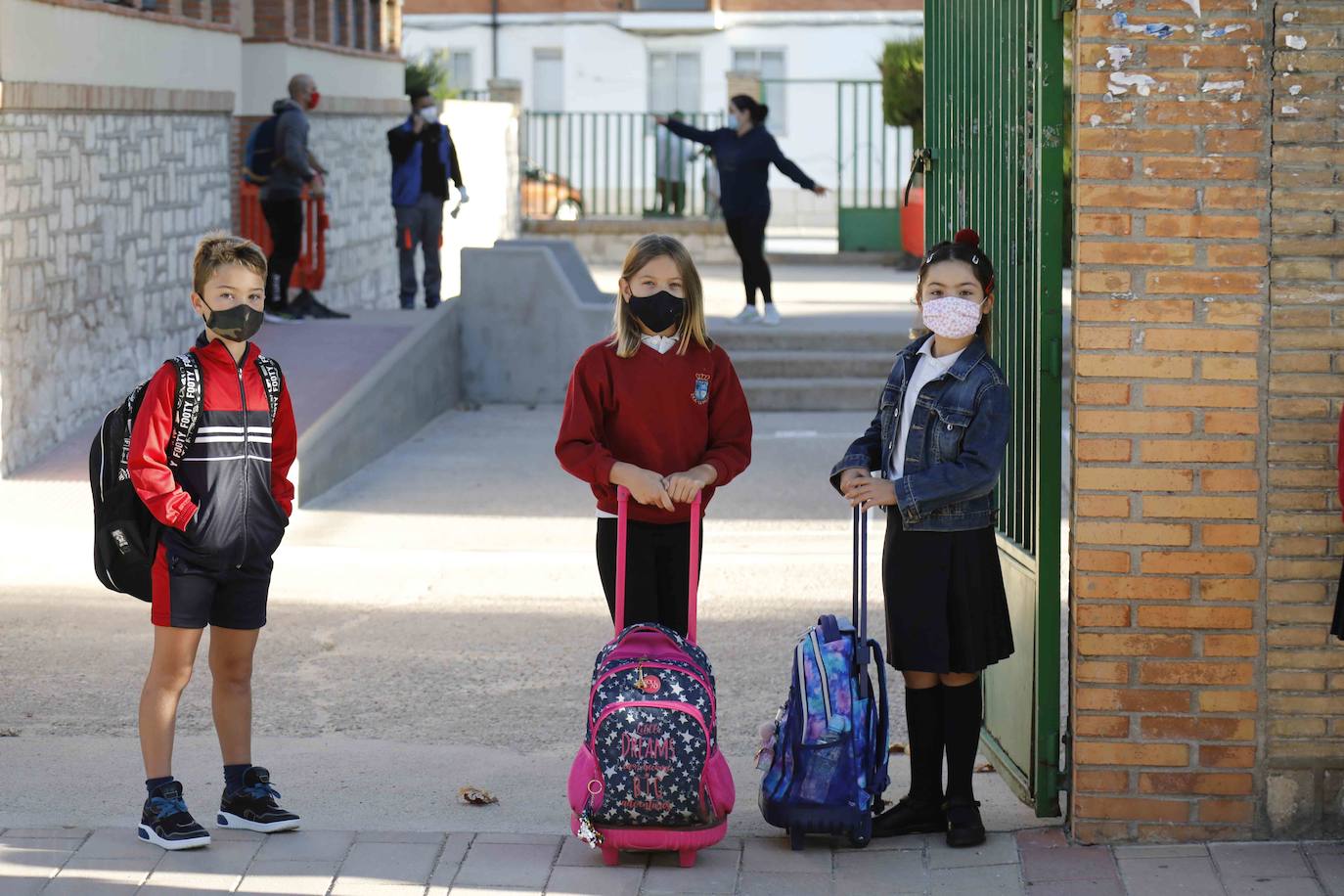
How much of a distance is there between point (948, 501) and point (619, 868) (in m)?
1.21

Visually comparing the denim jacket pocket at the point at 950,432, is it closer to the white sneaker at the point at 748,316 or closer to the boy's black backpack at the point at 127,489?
the boy's black backpack at the point at 127,489

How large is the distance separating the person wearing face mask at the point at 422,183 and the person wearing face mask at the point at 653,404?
457 inches

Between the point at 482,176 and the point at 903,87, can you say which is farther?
the point at 903,87

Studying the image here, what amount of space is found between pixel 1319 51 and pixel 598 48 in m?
38.0

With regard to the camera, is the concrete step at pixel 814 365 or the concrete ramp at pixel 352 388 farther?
the concrete step at pixel 814 365

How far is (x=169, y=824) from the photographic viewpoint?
192 inches

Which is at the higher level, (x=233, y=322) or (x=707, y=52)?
(x=707, y=52)

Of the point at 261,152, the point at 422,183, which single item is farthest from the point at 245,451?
the point at 422,183

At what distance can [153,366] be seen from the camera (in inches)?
544

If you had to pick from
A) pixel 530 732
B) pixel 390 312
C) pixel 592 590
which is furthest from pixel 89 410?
pixel 530 732

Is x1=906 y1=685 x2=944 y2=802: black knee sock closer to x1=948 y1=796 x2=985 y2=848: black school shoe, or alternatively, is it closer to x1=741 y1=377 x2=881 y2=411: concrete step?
x1=948 y1=796 x2=985 y2=848: black school shoe

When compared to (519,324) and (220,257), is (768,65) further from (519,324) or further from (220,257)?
(220,257)

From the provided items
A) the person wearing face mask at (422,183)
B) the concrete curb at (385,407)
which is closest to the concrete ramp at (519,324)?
the concrete curb at (385,407)

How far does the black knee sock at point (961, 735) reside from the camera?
496cm
